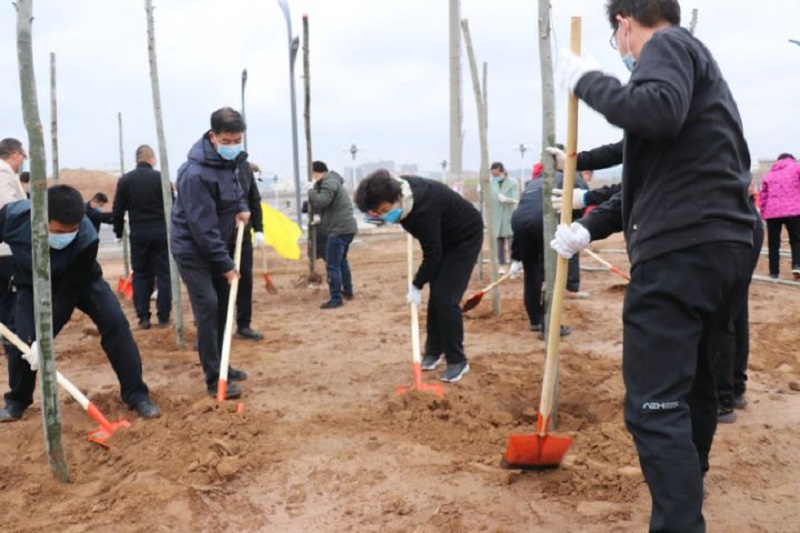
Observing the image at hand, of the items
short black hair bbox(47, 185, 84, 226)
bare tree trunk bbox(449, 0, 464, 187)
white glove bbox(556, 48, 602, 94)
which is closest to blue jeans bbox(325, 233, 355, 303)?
bare tree trunk bbox(449, 0, 464, 187)

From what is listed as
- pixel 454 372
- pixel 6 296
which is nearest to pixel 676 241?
pixel 454 372

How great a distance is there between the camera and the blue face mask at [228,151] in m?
4.53

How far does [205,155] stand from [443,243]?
170 cm

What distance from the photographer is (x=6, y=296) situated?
5820 mm

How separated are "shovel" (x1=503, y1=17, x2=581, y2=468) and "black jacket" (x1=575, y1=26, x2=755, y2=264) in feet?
1.39

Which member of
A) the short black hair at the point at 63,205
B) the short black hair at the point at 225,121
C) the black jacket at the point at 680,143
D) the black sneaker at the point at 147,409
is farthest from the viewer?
the short black hair at the point at 225,121

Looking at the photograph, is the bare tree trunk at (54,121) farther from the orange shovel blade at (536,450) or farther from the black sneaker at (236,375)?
the orange shovel blade at (536,450)

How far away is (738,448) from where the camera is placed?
3.40 meters

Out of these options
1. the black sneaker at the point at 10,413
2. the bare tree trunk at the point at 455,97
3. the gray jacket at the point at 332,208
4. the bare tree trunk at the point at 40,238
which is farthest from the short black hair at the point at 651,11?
the bare tree trunk at the point at 455,97

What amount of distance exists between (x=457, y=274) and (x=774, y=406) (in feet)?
6.87

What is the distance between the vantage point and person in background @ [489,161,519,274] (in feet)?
33.1

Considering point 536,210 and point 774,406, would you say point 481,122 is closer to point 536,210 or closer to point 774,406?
point 536,210

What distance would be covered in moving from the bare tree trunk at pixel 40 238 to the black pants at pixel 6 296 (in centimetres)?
283

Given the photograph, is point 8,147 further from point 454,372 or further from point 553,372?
point 553,372
